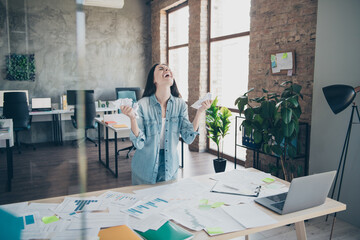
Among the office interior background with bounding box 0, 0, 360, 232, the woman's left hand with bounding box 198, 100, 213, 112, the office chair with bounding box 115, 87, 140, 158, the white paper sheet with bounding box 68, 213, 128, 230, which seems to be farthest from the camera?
the office chair with bounding box 115, 87, 140, 158

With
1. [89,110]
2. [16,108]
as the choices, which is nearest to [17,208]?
[89,110]

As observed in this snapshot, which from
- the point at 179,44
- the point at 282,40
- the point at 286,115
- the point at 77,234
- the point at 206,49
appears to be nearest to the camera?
the point at 77,234

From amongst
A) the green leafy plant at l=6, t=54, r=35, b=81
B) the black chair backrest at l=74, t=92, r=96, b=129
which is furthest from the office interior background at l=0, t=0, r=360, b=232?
the black chair backrest at l=74, t=92, r=96, b=129

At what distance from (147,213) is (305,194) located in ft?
2.47

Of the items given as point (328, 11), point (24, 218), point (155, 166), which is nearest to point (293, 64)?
point (328, 11)

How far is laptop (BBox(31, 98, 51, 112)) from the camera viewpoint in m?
6.17

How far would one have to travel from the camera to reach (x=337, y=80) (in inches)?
114

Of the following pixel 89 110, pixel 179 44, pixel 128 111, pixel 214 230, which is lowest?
pixel 214 230

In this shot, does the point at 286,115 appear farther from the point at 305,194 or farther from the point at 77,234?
the point at 77,234

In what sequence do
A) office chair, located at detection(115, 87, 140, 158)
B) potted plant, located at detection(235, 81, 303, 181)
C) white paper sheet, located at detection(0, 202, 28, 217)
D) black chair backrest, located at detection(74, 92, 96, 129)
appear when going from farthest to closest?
office chair, located at detection(115, 87, 140, 158) < black chair backrest, located at detection(74, 92, 96, 129) < potted plant, located at detection(235, 81, 303, 181) < white paper sheet, located at detection(0, 202, 28, 217)

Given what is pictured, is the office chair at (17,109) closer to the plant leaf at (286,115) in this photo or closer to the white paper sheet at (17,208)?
the white paper sheet at (17,208)

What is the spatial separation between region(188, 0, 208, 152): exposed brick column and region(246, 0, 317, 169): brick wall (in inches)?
61.0

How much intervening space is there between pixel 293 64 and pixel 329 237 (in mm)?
1925

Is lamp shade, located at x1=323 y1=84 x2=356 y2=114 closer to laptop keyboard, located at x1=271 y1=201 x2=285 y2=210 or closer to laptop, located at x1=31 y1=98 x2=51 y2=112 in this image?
laptop keyboard, located at x1=271 y1=201 x2=285 y2=210
